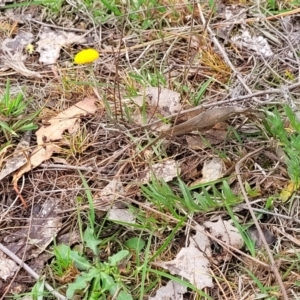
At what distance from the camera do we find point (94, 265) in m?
1.56

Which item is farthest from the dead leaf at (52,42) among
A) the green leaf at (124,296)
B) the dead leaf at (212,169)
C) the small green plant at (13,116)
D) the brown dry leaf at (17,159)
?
the green leaf at (124,296)

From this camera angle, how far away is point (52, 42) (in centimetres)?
218

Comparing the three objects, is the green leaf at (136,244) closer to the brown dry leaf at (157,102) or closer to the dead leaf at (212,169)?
the dead leaf at (212,169)

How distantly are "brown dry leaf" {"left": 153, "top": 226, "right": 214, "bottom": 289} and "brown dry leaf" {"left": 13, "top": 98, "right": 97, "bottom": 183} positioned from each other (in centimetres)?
52

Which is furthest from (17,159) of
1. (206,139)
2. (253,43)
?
(253,43)

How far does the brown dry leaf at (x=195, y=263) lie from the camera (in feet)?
4.98

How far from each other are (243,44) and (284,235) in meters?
0.80

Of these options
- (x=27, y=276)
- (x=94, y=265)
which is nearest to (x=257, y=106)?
(x=94, y=265)

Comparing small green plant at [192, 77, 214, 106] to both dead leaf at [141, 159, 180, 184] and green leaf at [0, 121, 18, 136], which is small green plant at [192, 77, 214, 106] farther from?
green leaf at [0, 121, 18, 136]

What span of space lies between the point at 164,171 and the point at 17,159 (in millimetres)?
464

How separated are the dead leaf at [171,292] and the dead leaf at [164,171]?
12.6 inches

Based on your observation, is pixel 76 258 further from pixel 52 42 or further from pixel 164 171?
pixel 52 42

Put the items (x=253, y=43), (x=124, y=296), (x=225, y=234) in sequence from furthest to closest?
(x=253, y=43), (x=225, y=234), (x=124, y=296)

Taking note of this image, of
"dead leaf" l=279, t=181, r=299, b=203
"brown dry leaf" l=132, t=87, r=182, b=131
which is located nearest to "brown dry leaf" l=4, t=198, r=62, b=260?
"brown dry leaf" l=132, t=87, r=182, b=131
